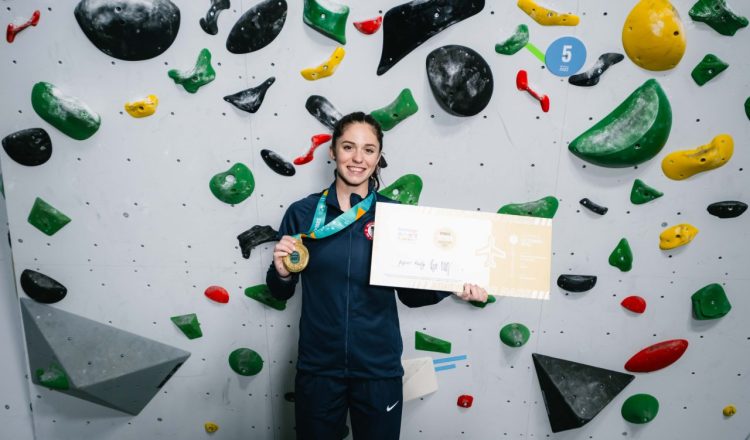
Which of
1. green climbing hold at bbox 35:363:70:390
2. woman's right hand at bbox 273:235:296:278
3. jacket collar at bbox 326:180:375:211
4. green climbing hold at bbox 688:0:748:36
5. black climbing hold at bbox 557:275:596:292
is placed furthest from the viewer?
green climbing hold at bbox 35:363:70:390

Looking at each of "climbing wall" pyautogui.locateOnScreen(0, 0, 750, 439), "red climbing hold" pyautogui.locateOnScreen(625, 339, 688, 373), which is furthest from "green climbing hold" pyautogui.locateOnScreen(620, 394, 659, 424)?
"red climbing hold" pyautogui.locateOnScreen(625, 339, 688, 373)

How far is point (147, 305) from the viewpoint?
1.56 meters

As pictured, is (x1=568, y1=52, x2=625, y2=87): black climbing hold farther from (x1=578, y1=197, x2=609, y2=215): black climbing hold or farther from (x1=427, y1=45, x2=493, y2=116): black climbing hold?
(x1=578, y1=197, x2=609, y2=215): black climbing hold

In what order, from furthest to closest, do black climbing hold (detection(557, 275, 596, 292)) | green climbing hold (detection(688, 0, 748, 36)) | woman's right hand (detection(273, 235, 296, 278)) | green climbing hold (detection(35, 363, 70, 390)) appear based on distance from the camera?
Answer: green climbing hold (detection(35, 363, 70, 390))
black climbing hold (detection(557, 275, 596, 292))
green climbing hold (detection(688, 0, 748, 36))
woman's right hand (detection(273, 235, 296, 278))

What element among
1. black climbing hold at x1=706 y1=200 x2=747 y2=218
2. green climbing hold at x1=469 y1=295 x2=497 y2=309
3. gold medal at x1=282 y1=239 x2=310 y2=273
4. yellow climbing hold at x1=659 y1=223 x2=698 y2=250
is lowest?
green climbing hold at x1=469 y1=295 x2=497 y2=309

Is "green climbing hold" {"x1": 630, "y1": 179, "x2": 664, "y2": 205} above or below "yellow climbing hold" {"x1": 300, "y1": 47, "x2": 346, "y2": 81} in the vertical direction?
below

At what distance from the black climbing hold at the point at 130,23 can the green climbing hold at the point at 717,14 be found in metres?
1.79

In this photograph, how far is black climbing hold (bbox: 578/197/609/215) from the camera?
55.7 inches

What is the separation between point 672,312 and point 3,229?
277 cm

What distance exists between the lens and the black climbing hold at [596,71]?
1312mm

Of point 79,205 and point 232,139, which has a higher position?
point 232,139

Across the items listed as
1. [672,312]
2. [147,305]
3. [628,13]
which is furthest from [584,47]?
[147,305]

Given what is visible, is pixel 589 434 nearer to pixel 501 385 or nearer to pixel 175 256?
pixel 501 385

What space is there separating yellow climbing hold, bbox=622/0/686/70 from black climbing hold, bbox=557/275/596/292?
0.82m
